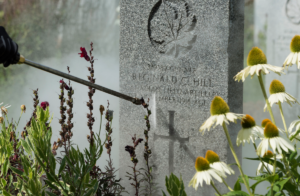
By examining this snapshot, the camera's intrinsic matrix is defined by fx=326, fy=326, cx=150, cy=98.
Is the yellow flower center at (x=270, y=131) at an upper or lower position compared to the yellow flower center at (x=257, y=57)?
lower

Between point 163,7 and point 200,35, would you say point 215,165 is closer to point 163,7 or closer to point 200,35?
point 200,35

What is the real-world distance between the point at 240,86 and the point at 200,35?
1.51 ft

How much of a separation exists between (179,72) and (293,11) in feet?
11.1

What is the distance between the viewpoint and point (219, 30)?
216 cm

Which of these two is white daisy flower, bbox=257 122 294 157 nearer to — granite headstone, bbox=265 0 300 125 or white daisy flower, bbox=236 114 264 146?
white daisy flower, bbox=236 114 264 146

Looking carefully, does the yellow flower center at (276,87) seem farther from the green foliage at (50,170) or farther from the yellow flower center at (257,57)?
the green foliage at (50,170)

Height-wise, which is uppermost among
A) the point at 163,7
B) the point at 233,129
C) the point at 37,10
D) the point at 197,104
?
the point at 37,10

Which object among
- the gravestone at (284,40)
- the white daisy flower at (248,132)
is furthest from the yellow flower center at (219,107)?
the gravestone at (284,40)

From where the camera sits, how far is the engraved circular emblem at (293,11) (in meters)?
4.80

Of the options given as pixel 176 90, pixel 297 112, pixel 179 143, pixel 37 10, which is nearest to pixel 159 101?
pixel 176 90

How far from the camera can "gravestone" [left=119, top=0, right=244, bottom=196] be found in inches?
86.0

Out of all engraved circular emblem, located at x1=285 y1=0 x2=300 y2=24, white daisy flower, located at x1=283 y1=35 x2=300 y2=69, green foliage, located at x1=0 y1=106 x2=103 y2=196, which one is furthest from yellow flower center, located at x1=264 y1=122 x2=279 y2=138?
engraved circular emblem, located at x1=285 y1=0 x2=300 y2=24

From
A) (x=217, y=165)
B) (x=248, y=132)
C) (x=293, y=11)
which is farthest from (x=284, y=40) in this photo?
(x=217, y=165)

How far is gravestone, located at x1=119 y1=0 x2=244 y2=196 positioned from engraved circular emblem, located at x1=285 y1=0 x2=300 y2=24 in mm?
3051
